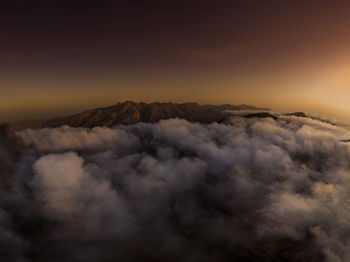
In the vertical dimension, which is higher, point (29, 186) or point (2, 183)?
point (2, 183)

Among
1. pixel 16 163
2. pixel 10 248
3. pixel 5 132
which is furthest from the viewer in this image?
pixel 10 248

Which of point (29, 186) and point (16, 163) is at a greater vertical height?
point (16, 163)

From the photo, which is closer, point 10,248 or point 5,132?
point 5,132

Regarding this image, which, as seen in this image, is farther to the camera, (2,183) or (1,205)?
(1,205)

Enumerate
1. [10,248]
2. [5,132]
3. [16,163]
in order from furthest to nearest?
[10,248] → [16,163] → [5,132]

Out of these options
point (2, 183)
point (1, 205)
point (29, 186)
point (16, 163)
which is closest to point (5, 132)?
point (16, 163)

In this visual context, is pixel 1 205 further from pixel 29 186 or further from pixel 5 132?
pixel 5 132

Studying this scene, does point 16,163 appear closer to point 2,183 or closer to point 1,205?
point 2,183

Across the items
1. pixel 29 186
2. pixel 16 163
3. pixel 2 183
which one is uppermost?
pixel 16 163

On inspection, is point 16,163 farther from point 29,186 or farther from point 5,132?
point 29,186
